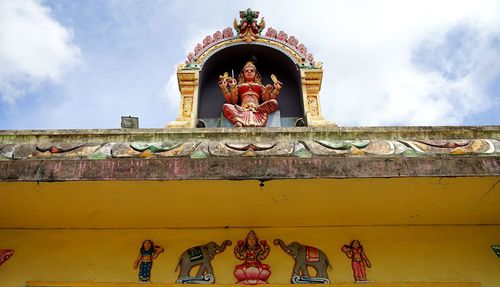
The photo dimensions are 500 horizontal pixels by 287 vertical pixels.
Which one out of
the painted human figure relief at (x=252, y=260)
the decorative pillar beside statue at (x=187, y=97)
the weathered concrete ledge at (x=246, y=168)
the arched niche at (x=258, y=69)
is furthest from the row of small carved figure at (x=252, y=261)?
the arched niche at (x=258, y=69)

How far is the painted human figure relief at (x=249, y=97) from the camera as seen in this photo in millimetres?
7906

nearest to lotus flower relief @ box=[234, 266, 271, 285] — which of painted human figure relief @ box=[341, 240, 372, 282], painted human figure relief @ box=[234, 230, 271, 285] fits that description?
painted human figure relief @ box=[234, 230, 271, 285]

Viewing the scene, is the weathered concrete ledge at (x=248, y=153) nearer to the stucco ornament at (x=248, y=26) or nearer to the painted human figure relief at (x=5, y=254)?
the painted human figure relief at (x=5, y=254)

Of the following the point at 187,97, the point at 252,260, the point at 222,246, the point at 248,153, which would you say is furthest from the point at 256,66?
the point at 252,260

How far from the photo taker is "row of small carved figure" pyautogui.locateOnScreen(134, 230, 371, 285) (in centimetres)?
563

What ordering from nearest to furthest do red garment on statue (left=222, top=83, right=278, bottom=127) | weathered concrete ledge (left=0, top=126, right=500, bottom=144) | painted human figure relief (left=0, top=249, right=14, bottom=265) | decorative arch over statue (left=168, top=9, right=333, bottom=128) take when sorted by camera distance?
weathered concrete ledge (left=0, top=126, right=500, bottom=144)
painted human figure relief (left=0, top=249, right=14, bottom=265)
red garment on statue (left=222, top=83, right=278, bottom=127)
decorative arch over statue (left=168, top=9, right=333, bottom=128)

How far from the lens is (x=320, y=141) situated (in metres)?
5.49

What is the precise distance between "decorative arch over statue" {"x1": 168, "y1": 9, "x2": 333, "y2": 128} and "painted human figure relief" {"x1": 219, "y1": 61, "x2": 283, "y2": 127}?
0.61ft

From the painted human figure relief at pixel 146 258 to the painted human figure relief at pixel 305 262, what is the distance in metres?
1.57

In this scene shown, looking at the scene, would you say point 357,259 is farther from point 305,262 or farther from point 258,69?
point 258,69

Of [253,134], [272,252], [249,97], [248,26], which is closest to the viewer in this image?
[253,134]

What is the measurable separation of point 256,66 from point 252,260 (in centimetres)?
458

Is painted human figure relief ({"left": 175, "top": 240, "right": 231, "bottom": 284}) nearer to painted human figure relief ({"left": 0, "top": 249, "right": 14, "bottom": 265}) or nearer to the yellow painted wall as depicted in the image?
the yellow painted wall

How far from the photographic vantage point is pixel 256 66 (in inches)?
361
